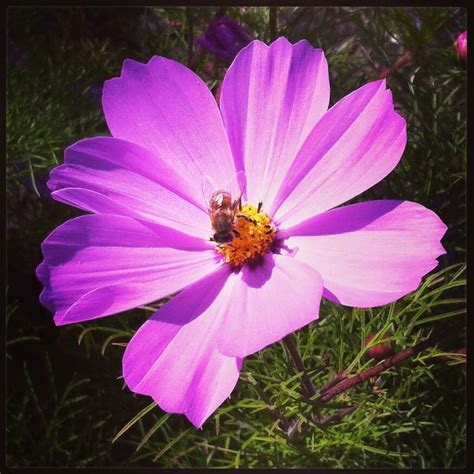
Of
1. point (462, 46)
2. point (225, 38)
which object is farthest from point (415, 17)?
point (225, 38)

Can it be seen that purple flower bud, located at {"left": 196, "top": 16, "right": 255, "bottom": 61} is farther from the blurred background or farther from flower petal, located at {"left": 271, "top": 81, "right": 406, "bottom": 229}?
flower petal, located at {"left": 271, "top": 81, "right": 406, "bottom": 229}

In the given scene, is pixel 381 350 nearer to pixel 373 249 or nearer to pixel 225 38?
pixel 373 249

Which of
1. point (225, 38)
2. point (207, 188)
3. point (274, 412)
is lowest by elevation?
point (274, 412)

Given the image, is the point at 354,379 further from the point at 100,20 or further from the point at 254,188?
the point at 100,20

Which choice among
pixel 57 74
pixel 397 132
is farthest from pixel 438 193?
pixel 57 74

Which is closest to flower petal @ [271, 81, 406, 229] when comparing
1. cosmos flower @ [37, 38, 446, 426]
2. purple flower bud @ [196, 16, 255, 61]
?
cosmos flower @ [37, 38, 446, 426]

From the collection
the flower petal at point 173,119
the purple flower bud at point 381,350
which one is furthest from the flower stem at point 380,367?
the flower petal at point 173,119
